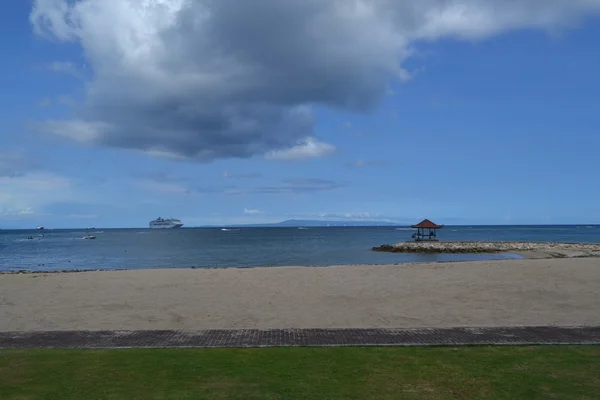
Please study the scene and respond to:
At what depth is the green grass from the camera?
6.70 meters

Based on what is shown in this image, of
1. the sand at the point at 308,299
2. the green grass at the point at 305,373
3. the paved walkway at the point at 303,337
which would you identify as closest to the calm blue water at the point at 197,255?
the sand at the point at 308,299

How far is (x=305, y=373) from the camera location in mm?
7512

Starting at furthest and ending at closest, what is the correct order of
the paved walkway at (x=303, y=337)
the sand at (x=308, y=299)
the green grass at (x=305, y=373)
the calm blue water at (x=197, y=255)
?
the calm blue water at (x=197, y=255)
the sand at (x=308, y=299)
the paved walkway at (x=303, y=337)
the green grass at (x=305, y=373)

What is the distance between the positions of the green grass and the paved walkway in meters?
0.61

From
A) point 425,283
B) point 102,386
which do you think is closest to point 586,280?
point 425,283

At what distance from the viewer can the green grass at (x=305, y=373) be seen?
22.0 ft

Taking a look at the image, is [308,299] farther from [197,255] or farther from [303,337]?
[197,255]

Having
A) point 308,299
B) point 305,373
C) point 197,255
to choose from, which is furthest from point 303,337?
point 197,255

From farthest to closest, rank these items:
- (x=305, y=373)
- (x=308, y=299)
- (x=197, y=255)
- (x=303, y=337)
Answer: (x=197, y=255)
(x=308, y=299)
(x=303, y=337)
(x=305, y=373)

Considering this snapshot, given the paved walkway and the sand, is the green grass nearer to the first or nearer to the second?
the paved walkway

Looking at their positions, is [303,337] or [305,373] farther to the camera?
[303,337]

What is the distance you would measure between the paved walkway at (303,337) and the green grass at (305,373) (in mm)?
612

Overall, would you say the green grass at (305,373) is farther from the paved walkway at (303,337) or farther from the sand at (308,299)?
the sand at (308,299)

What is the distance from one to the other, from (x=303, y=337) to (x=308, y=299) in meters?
5.79
